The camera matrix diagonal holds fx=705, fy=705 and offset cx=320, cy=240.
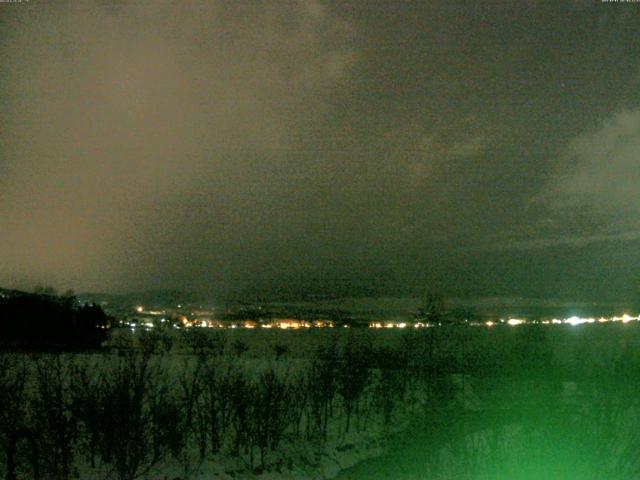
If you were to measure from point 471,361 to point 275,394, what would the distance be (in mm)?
10718

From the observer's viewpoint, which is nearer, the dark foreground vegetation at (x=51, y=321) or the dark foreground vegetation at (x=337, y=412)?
the dark foreground vegetation at (x=337, y=412)

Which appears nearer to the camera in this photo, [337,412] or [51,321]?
[337,412]

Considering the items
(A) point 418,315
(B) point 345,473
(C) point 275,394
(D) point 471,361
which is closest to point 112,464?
(C) point 275,394

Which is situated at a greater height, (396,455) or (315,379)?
(315,379)

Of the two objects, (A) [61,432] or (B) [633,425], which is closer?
(B) [633,425]

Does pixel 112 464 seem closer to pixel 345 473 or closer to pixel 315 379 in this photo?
pixel 345 473

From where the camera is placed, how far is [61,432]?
11.5m

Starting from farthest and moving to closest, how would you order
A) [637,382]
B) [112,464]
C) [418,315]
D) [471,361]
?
[418,315], [471,361], [112,464], [637,382]

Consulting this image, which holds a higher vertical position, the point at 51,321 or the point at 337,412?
the point at 51,321

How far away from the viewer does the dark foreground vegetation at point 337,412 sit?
6.55m

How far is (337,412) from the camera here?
21.2 metres

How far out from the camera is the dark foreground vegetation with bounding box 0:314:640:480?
21.5ft

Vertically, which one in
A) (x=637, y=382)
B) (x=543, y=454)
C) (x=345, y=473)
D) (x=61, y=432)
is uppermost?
(x=637, y=382)

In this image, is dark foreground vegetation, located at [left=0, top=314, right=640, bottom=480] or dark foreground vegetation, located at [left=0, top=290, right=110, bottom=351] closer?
dark foreground vegetation, located at [left=0, top=314, right=640, bottom=480]
